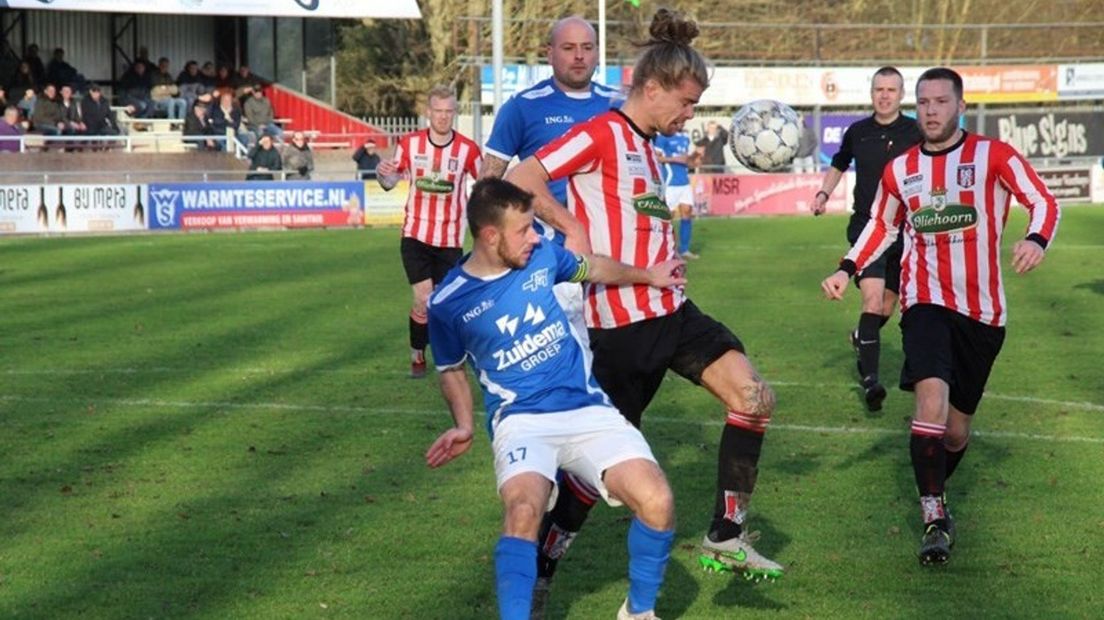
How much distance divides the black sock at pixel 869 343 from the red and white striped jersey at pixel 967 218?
3.55 meters

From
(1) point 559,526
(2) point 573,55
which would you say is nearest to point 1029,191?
(2) point 573,55

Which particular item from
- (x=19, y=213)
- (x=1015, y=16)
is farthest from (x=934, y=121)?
(x=1015, y=16)

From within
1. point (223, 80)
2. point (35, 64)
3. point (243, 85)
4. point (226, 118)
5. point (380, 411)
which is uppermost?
point (35, 64)

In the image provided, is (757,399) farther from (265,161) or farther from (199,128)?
(199,128)

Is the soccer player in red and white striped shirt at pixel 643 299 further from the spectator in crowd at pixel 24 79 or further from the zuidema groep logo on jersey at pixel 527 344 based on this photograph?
the spectator in crowd at pixel 24 79

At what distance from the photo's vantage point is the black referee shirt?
11.6m

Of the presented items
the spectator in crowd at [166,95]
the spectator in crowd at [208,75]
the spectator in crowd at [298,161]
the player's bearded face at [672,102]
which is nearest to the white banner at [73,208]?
the spectator in crowd at [298,161]

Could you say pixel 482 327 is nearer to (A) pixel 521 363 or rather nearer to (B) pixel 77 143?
(A) pixel 521 363

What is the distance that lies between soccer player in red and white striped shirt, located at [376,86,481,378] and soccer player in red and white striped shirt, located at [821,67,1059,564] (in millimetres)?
5661

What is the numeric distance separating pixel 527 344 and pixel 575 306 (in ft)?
1.32

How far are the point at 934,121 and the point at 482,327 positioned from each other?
2665 millimetres

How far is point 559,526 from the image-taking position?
632 cm

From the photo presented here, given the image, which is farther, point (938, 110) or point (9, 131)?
point (9, 131)

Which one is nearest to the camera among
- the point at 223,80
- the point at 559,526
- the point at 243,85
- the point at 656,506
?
the point at 656,506
